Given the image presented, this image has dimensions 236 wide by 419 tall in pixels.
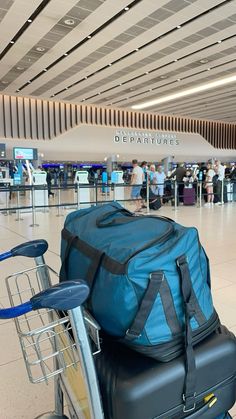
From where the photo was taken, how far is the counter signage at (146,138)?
20250mm

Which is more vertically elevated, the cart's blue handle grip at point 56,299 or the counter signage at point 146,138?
the counter signage at point 146,138

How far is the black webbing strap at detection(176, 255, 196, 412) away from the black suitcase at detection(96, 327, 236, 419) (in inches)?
0.7

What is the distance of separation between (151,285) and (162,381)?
30 cm

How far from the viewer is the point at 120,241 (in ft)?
3.45

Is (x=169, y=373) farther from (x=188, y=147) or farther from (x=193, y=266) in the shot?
(x=188, y=147)

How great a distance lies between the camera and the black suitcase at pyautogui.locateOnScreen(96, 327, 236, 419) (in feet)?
3.04

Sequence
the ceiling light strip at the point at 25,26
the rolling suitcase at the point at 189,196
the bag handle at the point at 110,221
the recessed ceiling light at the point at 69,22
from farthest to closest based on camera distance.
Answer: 1. the rolling suitcase at the point at 189,196
2. the recessed ceiling light at the point at 69,22
3. the ceiling light strip at the point at 25,26
4. the bag handle at the point at 110,221

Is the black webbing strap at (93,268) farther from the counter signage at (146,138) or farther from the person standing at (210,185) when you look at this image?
the counter signage at (146,138)

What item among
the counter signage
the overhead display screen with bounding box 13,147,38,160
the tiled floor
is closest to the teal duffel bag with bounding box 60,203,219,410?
the tiled floor

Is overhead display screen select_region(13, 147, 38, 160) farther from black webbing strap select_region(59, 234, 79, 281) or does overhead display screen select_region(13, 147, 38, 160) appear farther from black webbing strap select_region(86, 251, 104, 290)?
black webbing strap select_region(86, 251, 104, 290)

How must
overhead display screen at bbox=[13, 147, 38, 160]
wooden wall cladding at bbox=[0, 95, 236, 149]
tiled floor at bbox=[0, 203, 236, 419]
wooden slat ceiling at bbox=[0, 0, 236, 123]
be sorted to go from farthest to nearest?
1. wooden wall cladding at bbox=[0, 95, 236, 149]
2. overhead display screen at bbox=[13, 147, 38, 160]
3. wooden slat ceiling at bbox=[0, 0, 236, 123]
4. tiled floor at bbox=[0, 203, 236, 419]

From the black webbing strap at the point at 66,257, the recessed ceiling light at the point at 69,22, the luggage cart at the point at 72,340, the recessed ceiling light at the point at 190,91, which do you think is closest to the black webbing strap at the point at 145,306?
the luggage cart at the point at 72,340

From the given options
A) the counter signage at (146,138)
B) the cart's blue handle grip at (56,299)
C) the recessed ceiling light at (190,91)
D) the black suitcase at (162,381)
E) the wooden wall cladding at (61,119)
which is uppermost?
the recessed ceiling light at (190,91)

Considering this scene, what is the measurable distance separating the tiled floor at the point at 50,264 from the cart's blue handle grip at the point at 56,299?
3.70ft
